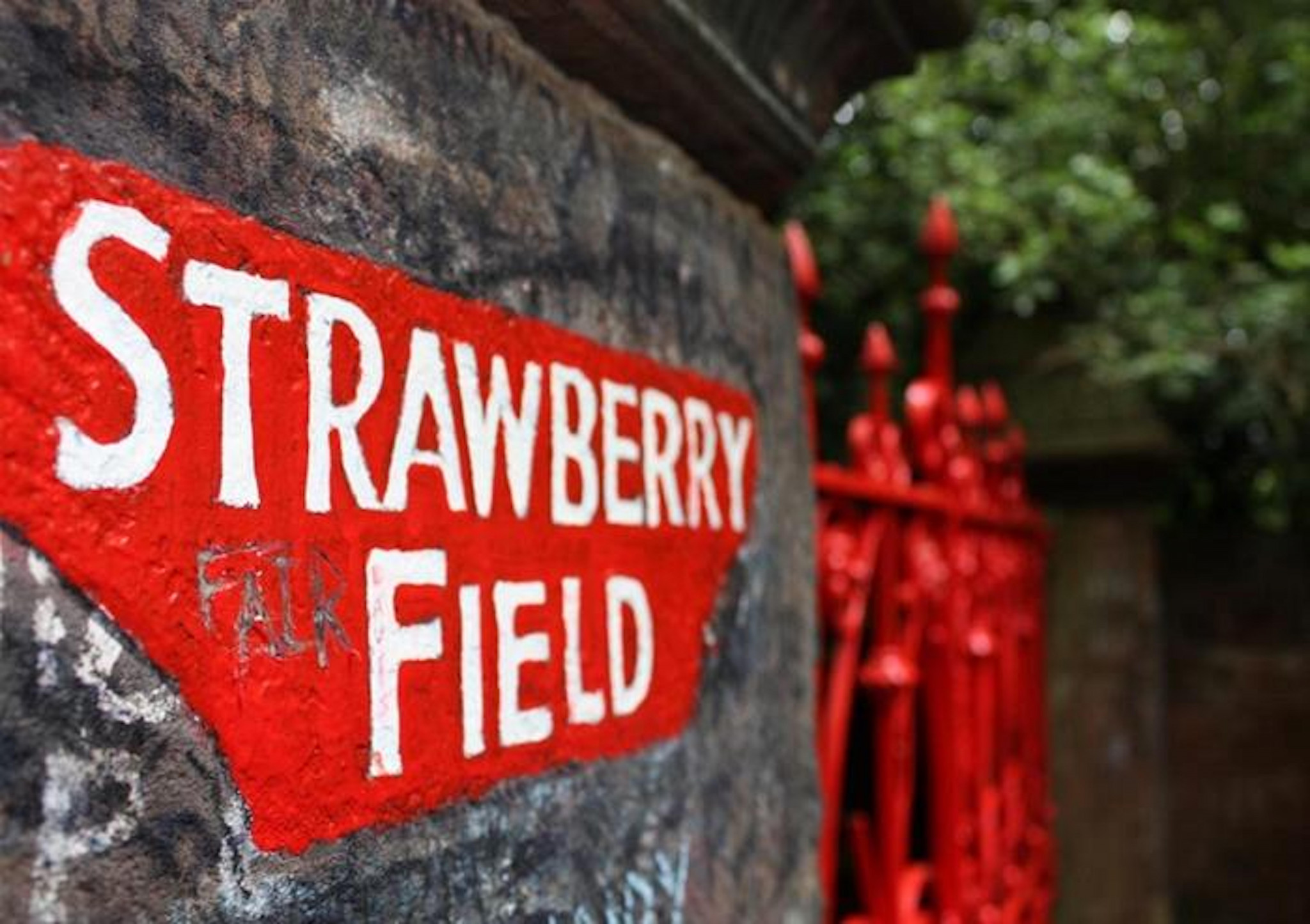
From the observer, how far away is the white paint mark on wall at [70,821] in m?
0.65

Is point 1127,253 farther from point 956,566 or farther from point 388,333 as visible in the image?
point 388,333

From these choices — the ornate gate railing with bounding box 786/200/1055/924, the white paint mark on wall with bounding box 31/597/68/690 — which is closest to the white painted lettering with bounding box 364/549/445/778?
the white paint mark on wall with bounding box 31/597/68/690

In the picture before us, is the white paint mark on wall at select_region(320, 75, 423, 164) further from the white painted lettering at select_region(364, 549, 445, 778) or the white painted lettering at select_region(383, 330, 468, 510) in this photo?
the white painted lettering at select_region(364, 549, 445, 778)

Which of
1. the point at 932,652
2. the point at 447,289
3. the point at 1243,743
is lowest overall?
the point at 1243,743

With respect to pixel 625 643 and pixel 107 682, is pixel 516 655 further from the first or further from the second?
pixel 107 682

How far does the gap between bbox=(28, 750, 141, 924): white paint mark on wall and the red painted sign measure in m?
0.06

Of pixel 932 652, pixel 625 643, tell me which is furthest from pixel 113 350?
pixel 932 652

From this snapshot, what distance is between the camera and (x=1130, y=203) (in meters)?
3.46

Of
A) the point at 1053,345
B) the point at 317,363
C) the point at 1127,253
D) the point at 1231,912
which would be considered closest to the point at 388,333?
the point at 317,363

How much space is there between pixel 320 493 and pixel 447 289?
8.6 inches

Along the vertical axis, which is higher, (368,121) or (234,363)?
(368,121)

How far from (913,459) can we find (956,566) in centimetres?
21

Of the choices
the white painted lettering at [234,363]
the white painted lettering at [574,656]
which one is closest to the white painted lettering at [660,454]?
the white painted lettering at [574,656]

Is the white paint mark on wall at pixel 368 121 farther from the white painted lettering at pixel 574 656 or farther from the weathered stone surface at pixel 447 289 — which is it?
the white painted lettering at pixel 574 656
